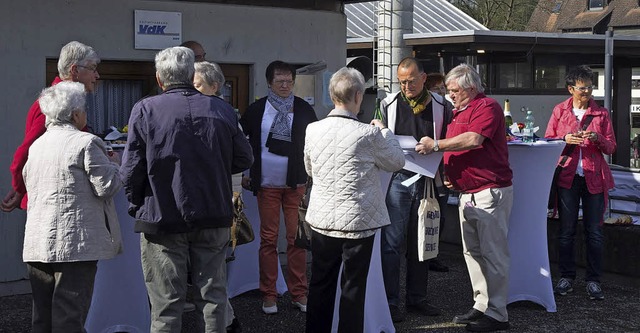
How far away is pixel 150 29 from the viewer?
8031 mm

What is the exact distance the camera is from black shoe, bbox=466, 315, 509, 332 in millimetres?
6477

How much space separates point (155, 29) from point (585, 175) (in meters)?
3.86

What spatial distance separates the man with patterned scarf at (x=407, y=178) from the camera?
21.7 feet

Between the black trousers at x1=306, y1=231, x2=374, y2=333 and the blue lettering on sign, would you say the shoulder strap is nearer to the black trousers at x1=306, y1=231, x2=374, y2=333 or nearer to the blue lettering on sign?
the black trousers at x1=306, y1=231, x2=374, y2=333

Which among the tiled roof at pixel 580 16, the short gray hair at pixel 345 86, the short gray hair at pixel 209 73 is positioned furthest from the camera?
the tiled roof at pixel 580 16

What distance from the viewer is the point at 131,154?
4789mm

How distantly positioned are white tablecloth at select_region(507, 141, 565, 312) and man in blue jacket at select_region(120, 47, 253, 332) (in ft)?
9.16

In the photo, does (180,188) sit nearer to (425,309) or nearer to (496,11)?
(425,309)

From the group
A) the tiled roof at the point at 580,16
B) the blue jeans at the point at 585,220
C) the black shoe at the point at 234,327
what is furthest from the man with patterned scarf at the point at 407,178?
the tiled roof at the point at 580,16

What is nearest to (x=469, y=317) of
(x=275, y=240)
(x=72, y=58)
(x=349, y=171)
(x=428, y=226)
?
(x=428, y=226)

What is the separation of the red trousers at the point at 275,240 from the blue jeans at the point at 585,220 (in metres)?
2.30

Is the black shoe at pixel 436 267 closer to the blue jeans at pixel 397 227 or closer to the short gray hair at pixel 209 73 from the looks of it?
the blue jeans at pixel 397 227

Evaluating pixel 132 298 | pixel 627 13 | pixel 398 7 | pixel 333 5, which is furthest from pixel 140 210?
pixel 627 13

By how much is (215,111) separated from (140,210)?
0.65 meters
